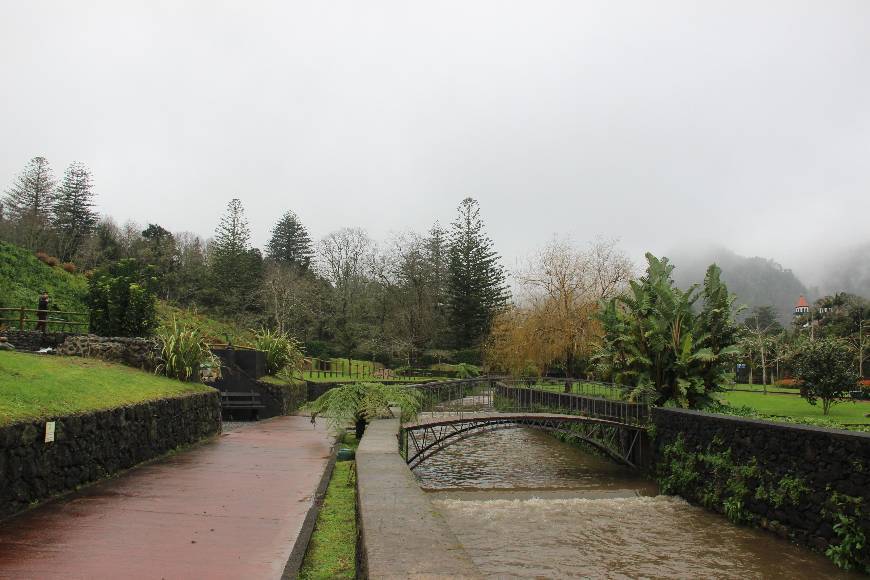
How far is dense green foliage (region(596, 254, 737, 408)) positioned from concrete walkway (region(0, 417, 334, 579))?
10.3 m

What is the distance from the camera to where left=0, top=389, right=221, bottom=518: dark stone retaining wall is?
23.8 feet

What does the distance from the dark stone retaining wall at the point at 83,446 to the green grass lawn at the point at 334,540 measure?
3.50m

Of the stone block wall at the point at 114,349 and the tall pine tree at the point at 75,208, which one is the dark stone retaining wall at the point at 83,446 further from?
the tall pine tree at the point at 75,208

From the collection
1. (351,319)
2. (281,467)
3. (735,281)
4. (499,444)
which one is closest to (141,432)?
(281,467)

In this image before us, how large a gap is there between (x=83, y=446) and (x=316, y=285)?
1676 inches

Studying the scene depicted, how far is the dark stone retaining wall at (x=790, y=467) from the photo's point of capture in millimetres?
9211

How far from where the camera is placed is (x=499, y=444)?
22609 millimetres

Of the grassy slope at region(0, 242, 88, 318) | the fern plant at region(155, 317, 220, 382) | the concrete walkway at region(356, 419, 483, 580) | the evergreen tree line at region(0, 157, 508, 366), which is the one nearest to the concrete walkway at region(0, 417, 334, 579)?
the concrete walkway at region(356, 419, 483, 580)

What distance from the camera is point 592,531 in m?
10.9

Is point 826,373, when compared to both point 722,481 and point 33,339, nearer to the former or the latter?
point 722,481

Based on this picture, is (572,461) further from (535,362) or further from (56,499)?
(56,499)

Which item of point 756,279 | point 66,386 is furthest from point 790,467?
point 756,279

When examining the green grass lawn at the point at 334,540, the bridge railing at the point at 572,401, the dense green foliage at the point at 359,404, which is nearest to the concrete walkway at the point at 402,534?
the green grass lawn at the point at 334,540

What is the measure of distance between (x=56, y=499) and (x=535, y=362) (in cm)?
2522
